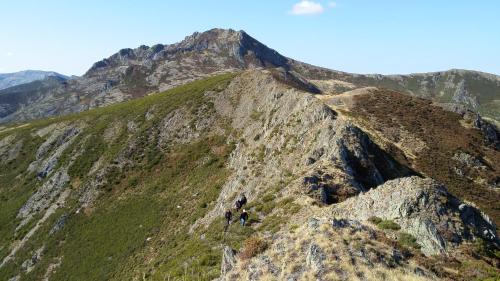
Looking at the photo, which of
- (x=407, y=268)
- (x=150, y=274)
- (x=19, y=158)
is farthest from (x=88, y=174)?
(x=407, y=268)

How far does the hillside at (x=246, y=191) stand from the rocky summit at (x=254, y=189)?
7.7 inches

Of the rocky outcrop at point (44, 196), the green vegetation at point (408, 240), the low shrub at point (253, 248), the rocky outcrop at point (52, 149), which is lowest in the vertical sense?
the rocky outcrop at point (44, 196)

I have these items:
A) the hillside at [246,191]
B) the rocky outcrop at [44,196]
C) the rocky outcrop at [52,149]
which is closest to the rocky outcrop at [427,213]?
the hillside at [246,191]

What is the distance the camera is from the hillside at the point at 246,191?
24594mm

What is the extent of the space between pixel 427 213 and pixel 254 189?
2641 centimetres

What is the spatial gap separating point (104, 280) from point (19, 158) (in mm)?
58906

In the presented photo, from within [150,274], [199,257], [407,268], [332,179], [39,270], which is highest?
[407,268]

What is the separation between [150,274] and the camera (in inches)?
1761

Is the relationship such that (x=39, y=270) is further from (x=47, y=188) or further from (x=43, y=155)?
(x=43, y=155)

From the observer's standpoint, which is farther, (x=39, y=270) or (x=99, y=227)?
(x=99, y=227)

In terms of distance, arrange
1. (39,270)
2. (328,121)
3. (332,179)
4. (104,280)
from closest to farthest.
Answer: (332,179) → (104,280) → (328,121) → (39,270)

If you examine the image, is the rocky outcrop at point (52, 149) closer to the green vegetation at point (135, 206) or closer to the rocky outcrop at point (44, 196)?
the green vegetation at point (135, 206)

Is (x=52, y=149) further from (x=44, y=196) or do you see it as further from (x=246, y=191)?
(x=246, y=191)

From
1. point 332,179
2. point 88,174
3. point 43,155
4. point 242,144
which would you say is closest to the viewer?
point 332,179
